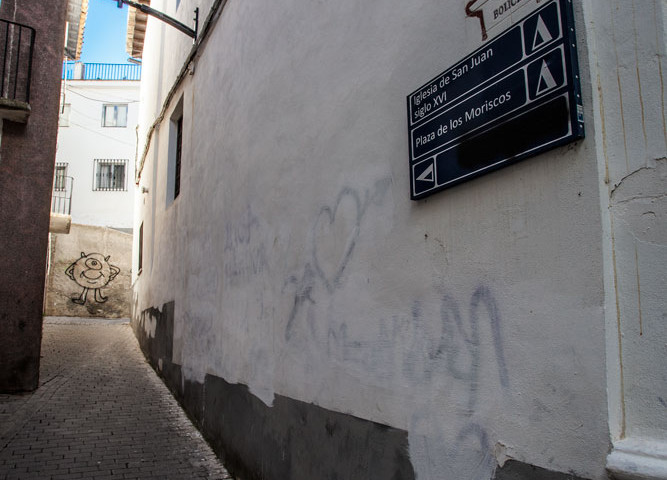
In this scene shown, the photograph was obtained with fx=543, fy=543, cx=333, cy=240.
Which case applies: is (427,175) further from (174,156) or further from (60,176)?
(60,176)

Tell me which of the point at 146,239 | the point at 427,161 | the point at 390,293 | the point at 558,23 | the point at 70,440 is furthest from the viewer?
the point at 146,239

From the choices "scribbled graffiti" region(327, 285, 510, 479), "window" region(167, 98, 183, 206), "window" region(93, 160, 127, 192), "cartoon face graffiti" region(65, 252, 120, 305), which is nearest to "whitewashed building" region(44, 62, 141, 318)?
"window" region(93, 160, 127, 192)

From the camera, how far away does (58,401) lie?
6.40m

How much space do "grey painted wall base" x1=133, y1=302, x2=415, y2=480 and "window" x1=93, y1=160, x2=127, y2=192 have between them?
20.9 meters

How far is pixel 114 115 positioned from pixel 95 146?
6.17 feet

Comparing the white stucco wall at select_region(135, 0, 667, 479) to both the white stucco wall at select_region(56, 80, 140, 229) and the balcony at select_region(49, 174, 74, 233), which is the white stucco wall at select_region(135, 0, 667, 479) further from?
the balcony at select_region(49, 174, 74, 233)

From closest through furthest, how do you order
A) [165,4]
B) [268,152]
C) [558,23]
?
[558,23] → [268,152] → [165,4]

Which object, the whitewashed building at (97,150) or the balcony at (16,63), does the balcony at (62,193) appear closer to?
the whitewashed building at (97,150)

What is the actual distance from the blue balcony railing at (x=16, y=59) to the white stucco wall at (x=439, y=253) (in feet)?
12.8

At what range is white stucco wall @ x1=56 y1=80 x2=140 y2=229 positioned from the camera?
2436cm

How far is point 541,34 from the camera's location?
176 cm

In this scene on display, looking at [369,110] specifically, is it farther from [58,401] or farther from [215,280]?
[58,401]

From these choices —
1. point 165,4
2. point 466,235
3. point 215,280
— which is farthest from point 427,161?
point 165,4

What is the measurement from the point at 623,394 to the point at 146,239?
10.5 metres
